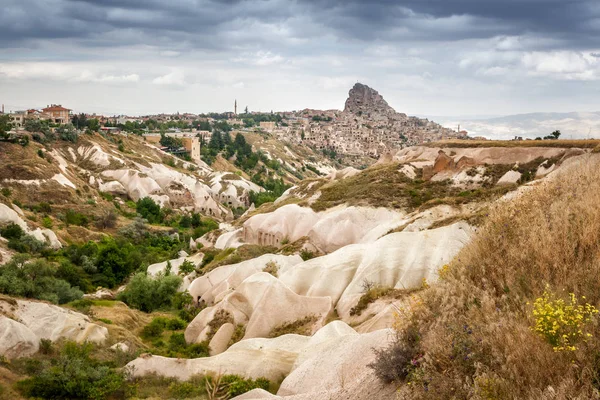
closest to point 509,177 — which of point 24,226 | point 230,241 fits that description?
point 230,241

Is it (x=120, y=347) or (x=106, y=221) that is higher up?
(x=120, y=347)

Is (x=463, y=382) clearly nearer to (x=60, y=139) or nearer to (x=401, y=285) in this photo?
(x=401, y=285)

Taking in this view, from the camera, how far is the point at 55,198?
5325 centimetres

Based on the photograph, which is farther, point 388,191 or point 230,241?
point 230,241

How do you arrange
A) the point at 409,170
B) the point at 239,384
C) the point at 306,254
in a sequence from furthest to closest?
the point at 409,170 → the point at 306,254 → the point at 239,384

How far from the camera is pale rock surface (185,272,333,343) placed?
18.3m

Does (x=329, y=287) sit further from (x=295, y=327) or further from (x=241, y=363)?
(x=241, y=363)

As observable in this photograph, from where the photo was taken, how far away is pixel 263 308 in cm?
1856

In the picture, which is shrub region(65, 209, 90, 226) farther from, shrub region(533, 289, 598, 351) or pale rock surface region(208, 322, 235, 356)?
shrub region(533, 289, 598, 351)

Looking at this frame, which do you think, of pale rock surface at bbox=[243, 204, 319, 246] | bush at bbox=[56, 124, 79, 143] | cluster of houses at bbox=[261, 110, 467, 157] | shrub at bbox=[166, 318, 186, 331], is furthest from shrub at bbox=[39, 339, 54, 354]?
cluster of houses at bbox=[261, 110, 467, 157]

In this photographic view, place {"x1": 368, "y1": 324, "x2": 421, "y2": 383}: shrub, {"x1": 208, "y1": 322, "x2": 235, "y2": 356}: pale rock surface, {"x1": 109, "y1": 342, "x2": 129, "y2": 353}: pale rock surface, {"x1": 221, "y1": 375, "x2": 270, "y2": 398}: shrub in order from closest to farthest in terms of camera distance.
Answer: {"x1": 368, "y1": 324, "x2": 421, "y2": 383}: shrub, {"x1": 221, "y1": 375, "x2": 270, "y2": 398}: shrub, {"x1": 109, "y1": 342, "x2": 129, "y2": 353}: pale rock surface, {"x1": 208, "y1": 322, "x2": 235, "y2": 356}: pale rock surface

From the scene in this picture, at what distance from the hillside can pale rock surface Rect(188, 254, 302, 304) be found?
89mm

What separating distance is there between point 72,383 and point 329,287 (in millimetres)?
10199

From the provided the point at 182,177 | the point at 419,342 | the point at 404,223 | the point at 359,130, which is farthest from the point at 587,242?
the point at 359,130
